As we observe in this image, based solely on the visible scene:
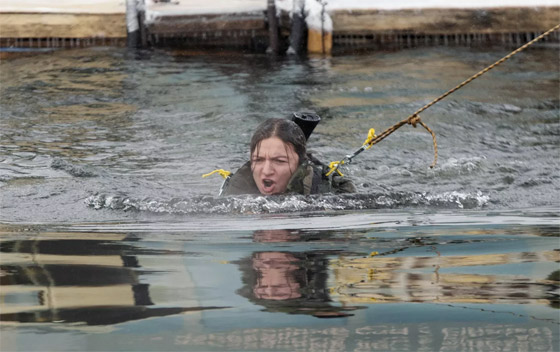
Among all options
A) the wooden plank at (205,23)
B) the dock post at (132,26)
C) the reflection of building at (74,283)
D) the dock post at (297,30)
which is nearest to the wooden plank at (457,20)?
the dock post at (297,30)

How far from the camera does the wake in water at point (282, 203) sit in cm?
599

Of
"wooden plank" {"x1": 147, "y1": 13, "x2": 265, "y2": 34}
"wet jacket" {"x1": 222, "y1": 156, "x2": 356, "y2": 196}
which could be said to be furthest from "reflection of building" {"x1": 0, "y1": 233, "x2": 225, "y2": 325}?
"wooden plank" {"x1": 147, "y1": 13, "x2": 265, "y2": 34}

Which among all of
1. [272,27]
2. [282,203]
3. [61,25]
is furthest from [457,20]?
[282,203]

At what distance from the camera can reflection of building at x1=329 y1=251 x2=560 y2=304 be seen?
327 centimetres

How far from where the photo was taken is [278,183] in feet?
20.7

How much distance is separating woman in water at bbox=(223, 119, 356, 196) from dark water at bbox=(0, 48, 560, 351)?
0.23 metres

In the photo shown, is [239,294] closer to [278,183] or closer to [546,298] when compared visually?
[546,298]

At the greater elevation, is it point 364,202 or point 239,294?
point 239,294

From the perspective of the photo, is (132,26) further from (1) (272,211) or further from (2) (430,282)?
(2) (430,282)

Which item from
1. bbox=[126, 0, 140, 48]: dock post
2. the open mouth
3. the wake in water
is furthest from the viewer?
bbox=[126, 0, 140, 48]: dock post

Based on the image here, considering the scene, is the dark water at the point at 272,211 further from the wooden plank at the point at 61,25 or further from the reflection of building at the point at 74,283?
the wooden plank at the point at 61,25

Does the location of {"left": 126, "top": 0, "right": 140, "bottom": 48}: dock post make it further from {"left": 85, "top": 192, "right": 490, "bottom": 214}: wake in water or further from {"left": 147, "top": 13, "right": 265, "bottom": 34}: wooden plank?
{"left": 85, "top": 192, "right": 490, "bottom": 214}: wake in water

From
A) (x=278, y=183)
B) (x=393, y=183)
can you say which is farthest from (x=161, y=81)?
(x=278, y=183)

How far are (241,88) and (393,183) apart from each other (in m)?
3.61
